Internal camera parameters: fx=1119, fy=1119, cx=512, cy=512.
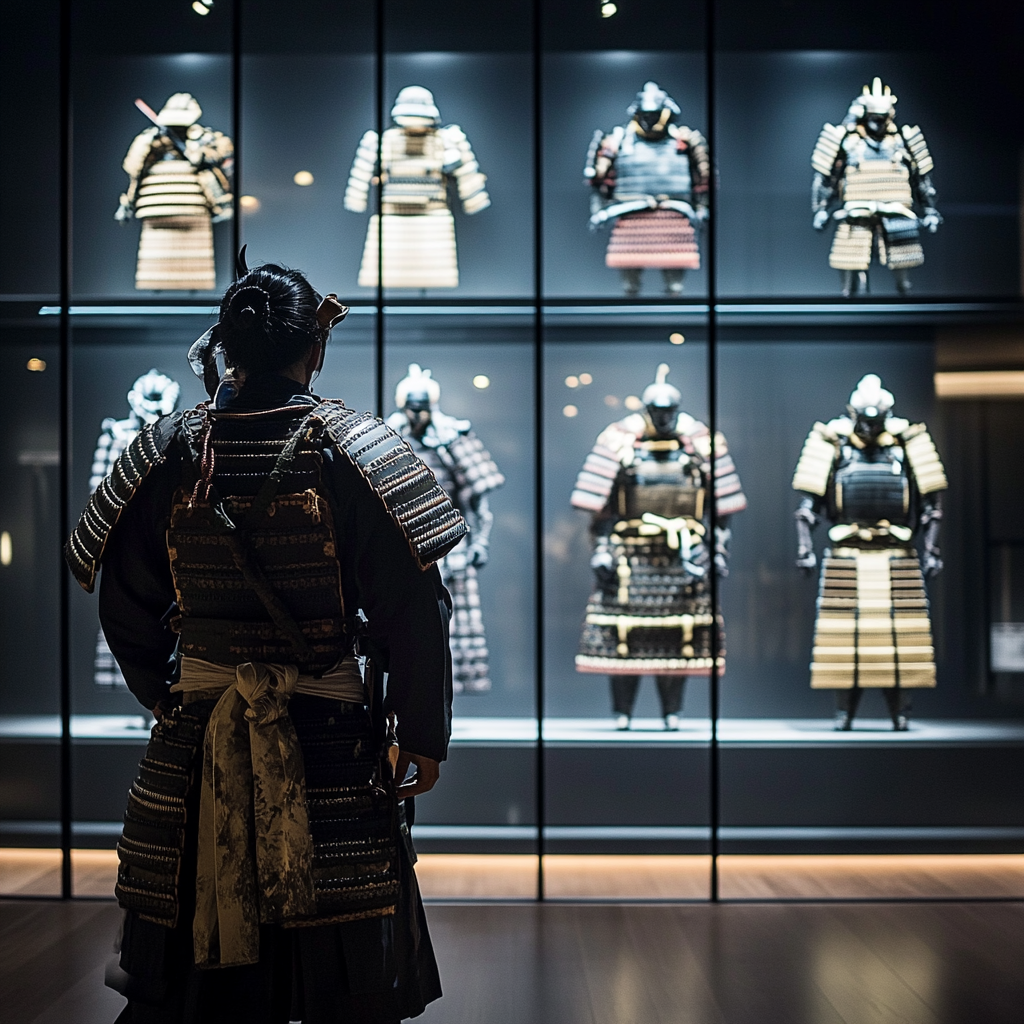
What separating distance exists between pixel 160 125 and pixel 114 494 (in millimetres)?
2565

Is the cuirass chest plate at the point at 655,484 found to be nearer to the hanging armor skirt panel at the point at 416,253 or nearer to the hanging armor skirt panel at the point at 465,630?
the hanging armor skirt panel at the point at 465,630

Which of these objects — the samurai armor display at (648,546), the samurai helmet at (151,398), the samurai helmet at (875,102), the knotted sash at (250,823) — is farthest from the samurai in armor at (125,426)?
the samurai helmet at (875,102)

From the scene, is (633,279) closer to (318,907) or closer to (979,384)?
(979,384)

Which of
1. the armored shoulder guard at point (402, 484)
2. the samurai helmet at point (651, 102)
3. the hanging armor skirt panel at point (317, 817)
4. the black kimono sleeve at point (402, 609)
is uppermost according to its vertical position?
the samurai helmet at point (651, 102)

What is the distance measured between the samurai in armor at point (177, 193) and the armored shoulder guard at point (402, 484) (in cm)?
241

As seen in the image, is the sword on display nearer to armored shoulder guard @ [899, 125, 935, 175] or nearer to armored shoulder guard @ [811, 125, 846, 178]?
armored shoulder guard @ [811, 125, 846, 178]

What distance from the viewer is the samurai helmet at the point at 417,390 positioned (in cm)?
398

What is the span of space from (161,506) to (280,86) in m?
2.62

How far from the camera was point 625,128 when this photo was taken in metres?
3.95

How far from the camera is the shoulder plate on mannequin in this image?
13.3ft

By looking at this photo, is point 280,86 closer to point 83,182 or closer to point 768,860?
point 83,182

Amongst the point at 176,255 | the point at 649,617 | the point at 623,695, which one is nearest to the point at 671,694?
the point at 623,695

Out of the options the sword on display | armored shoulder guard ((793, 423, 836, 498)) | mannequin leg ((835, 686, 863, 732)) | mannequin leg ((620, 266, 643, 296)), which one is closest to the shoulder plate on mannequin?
armored shoulder guard ((793, 423, 836, 498))

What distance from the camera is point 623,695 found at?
402 cm
